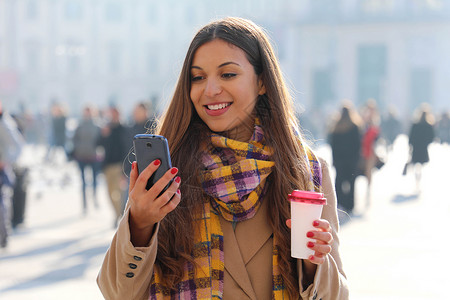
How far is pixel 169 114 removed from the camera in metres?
2.22

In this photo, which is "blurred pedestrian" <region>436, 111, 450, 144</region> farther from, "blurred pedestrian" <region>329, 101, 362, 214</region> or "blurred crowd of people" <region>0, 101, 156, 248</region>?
"blurred pedestrian" <region>329, 101, 362, 214</region>

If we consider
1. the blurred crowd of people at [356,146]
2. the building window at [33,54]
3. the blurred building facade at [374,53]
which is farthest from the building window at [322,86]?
the blurred crowd of people at [356,146]

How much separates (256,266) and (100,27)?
58.5 m

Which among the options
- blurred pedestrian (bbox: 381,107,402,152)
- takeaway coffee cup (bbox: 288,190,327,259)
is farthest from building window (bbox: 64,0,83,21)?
takeaway coffee cup (bbox: 288,190,327,259)

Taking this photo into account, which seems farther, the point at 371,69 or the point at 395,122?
the point at 371,69

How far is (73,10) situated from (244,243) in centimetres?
5860

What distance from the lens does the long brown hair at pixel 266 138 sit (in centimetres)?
203

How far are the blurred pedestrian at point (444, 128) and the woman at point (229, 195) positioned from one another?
78.3 ft

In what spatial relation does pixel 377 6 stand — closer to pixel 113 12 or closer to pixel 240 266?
pixel 113 12

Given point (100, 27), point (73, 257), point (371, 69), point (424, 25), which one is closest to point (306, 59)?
point (371, 69)

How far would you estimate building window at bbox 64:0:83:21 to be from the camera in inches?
2264

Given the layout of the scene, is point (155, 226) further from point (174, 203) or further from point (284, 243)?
A: point (284, 243)

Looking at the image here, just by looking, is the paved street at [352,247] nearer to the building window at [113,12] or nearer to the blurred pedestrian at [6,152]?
the blurred pedestrian at [6,152]

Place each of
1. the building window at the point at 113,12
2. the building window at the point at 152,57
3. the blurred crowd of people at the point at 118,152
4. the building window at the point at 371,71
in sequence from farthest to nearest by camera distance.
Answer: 1. the building window at the point at 152,57
2. the building window at the point at 113,12
3. the building window at the point at 371,71
4. the blurred crowd of people at the point at 118,152
